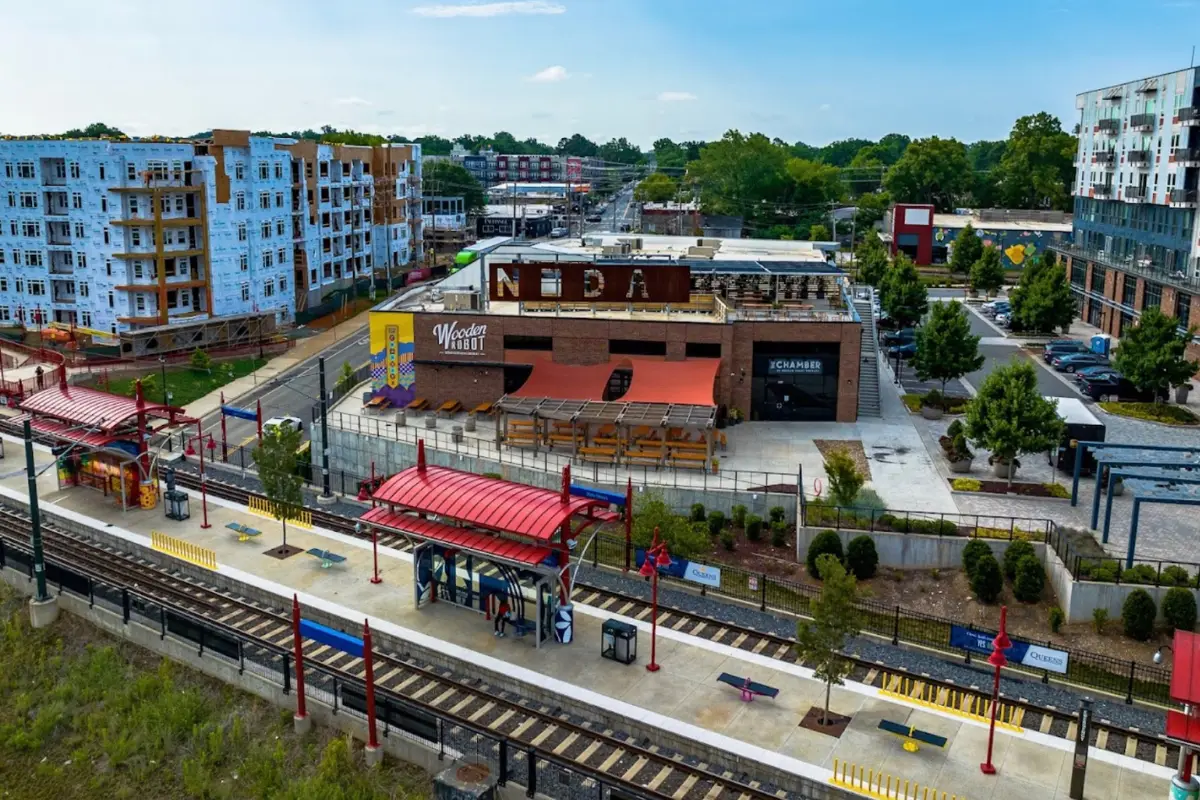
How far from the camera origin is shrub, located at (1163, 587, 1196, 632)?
2903 cm

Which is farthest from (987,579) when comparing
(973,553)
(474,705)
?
(474,705)

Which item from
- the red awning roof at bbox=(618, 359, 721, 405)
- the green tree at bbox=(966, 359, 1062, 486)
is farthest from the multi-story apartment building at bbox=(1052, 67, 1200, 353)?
the red awning roof at bbox=(618, 359, 721, 405)

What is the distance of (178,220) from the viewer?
70.7m

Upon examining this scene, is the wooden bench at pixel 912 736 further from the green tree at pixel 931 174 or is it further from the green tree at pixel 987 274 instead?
the green tree at pixel 931 174

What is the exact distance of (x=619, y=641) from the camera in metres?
26.7

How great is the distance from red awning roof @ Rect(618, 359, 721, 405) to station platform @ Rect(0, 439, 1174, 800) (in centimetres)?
1518

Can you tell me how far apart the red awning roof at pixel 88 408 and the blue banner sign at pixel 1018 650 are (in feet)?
92.3

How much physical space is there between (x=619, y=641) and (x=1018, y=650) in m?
10.5

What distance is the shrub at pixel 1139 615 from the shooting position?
2894 cm

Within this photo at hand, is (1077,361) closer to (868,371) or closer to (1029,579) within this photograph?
(868,371)

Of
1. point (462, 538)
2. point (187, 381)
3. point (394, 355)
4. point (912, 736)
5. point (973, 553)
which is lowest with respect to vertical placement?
point (912, 736)

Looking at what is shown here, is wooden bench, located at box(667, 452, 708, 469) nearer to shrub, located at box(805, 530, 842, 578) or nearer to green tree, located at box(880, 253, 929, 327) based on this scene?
shrub, located at box(805, 530, 842, 578)

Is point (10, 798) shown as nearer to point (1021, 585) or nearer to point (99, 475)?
point (99, 475)

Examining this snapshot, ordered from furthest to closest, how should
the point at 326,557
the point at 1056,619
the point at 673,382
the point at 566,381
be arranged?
the point at 566,381
the point at 673,382
the point at 326,557
the point at 1056,619
